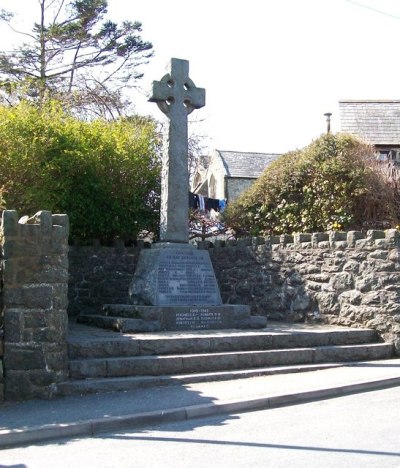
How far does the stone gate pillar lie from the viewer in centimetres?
784

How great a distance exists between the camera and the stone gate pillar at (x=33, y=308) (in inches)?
309

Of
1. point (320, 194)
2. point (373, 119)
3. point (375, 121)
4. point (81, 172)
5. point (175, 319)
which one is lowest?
point (175, 319)

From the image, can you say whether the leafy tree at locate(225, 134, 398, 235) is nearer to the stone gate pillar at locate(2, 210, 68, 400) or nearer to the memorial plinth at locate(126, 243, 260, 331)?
the memorial plinth at locate(126, 243, 260, 331)

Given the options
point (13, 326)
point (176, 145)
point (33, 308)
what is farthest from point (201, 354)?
point (176, 145)

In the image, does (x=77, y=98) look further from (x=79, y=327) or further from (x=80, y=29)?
(x=79, y=327)

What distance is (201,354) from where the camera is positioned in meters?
9.33

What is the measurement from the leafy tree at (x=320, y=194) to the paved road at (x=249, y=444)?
7.24 metres

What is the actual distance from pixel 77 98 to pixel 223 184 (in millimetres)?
12406

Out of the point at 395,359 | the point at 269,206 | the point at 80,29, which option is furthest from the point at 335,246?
the point at 80,29

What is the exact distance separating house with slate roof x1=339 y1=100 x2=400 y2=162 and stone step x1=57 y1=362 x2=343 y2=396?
60.0 ft

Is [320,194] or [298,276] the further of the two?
[320,194]

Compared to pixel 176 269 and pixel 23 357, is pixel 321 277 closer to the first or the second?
pixel 176 269

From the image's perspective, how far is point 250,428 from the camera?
21.7 feet

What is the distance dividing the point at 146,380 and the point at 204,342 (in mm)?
1437
